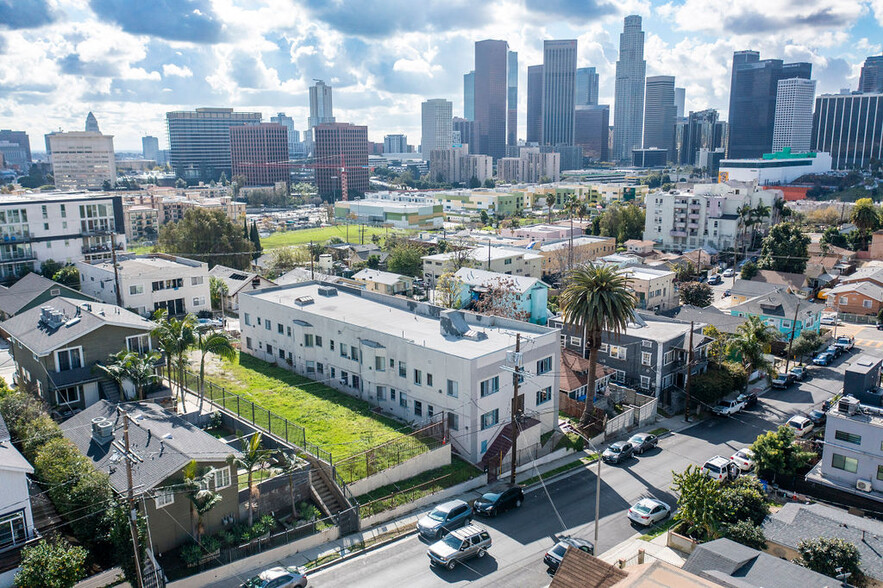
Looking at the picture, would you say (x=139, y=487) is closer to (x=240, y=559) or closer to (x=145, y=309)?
(x=240, y=559)

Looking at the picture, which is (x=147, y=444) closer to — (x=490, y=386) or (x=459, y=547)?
(x=459, y=547)

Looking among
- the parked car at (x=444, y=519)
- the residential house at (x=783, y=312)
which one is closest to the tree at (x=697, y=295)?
the residential house at (x=783, y=312)

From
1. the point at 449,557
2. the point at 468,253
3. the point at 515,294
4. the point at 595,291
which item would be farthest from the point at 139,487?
the point at 468,253

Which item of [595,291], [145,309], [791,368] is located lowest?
[791,368]

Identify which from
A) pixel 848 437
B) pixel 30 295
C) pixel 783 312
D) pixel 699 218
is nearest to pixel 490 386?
pixel 848 437

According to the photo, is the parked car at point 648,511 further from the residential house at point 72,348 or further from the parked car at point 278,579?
the residential house at point 72,348

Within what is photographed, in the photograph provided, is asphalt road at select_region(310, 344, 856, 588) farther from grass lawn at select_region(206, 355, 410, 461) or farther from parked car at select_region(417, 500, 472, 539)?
grass lawn at select_region(206, 355, 410, 461)

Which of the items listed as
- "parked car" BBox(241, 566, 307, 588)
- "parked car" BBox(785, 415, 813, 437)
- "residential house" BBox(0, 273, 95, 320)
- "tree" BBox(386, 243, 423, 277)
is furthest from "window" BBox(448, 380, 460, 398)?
"tree" BBox(386, 243, 423, 277)
